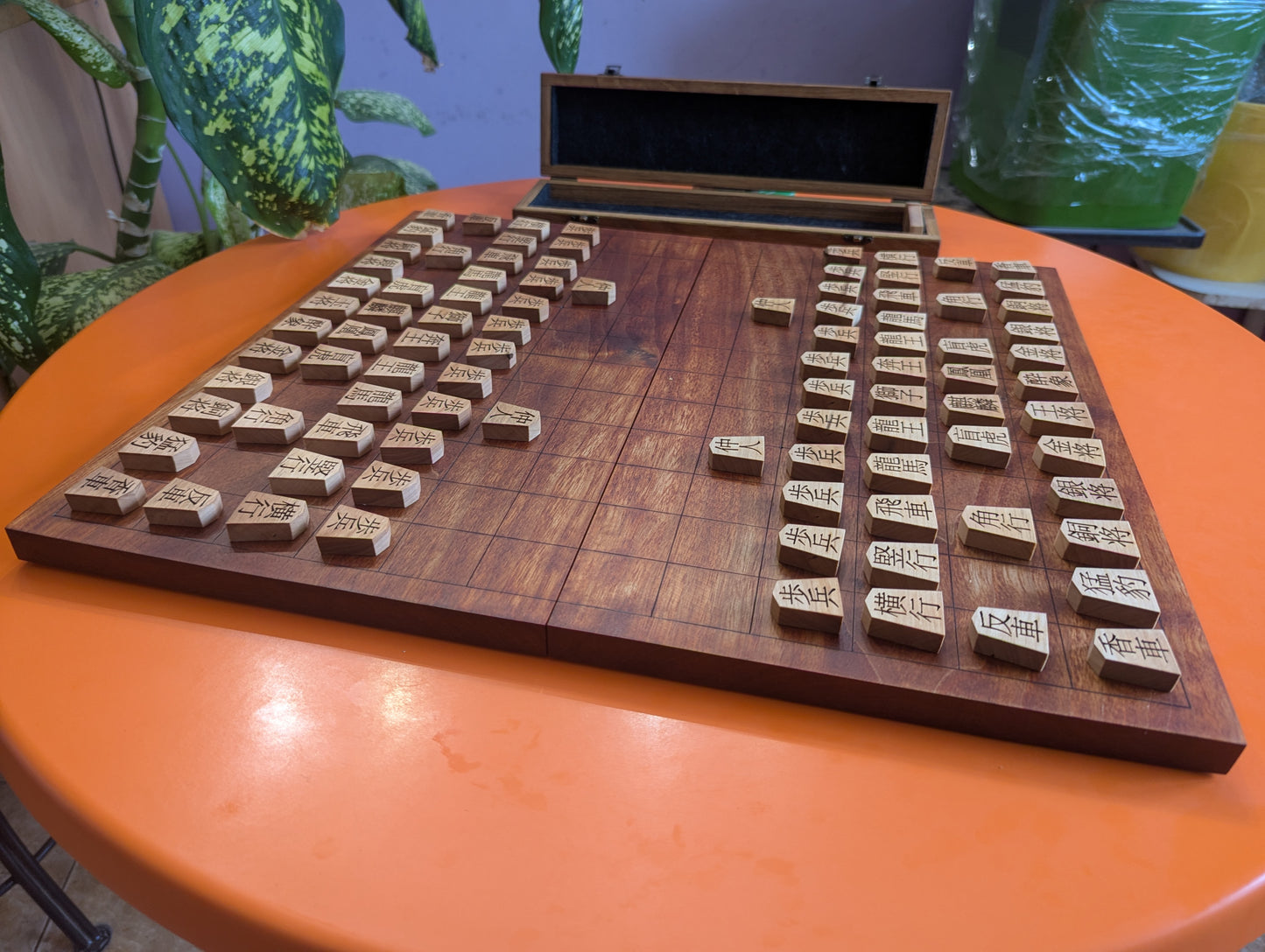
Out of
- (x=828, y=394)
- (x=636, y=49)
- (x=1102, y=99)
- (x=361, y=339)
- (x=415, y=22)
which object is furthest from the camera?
(x=636, y=49)

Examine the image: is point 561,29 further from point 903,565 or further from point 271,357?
point 903,565

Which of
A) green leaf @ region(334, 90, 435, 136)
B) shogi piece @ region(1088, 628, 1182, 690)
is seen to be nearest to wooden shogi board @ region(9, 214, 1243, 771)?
shogi piece @ region(1088, 628, 1182, 690)

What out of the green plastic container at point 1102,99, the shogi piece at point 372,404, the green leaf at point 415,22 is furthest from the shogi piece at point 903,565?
the green plastic container at point 1102,99

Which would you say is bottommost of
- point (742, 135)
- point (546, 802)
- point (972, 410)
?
point (546, 802)

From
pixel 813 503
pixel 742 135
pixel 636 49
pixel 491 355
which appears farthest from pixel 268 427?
pixel 636 49

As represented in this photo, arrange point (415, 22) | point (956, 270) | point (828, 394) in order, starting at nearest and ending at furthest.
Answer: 1. point (828, 394)
2. point (956, 270)
3. point (415, 22)

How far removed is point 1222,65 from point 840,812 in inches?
90.2

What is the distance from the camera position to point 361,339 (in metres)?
1.21

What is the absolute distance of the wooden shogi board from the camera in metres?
0.74

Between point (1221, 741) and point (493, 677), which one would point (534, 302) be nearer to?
point (493, 677)

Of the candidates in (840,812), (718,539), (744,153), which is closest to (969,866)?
(840,812)

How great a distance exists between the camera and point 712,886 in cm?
63

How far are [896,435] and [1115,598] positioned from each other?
1.02ft

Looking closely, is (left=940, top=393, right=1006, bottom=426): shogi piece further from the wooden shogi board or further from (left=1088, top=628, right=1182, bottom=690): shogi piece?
(left=1088, top=628, right=1182, bottom=690): shogi piece
